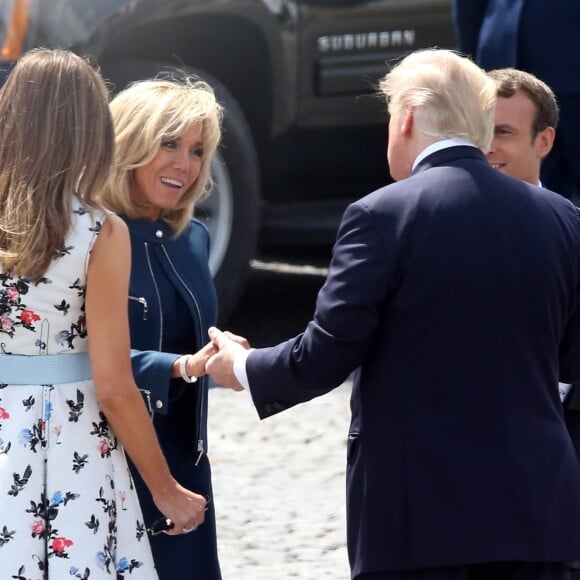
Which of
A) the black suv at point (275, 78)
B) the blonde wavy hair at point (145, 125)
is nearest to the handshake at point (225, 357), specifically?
the blonde wavy hair at point (145, 125)

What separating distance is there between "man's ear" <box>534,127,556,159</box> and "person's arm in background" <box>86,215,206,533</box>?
1.15 m

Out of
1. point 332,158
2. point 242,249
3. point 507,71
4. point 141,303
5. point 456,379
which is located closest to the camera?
point 456,379

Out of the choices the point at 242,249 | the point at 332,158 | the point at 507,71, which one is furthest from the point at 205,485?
the point at 332,158

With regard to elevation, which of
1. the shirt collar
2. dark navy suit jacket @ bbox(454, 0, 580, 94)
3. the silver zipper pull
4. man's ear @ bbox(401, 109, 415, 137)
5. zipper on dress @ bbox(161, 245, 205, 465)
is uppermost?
dark navy suit jacket @ bbox(454, 0, 580, 94)

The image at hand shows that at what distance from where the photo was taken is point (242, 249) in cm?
598

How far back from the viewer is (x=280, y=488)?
4809 millimetres

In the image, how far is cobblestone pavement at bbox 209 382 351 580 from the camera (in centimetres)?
427

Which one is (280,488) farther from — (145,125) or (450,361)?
(450,361)

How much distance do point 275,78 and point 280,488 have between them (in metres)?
1.91

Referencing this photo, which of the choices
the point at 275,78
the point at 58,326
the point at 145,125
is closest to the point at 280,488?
the point at 145,125

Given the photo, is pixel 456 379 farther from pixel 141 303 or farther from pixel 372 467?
pixel 141 303

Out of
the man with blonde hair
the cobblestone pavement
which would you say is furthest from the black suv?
the man with blonde hair

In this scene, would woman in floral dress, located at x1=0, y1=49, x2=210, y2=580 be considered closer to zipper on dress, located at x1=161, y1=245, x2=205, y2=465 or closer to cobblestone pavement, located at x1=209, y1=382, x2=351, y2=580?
zipper on dress, located at x1=161, y1=245, x2=205, y2=465

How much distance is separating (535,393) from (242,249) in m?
3.23
